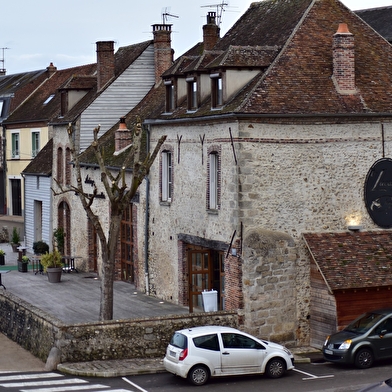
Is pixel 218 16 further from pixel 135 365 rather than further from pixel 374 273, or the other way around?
pixel 135 365

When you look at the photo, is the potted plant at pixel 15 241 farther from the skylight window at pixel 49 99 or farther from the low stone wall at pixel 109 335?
the low stone wall at pixel 109 335

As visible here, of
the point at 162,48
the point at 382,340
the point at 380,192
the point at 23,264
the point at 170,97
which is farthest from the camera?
the point at 162,48

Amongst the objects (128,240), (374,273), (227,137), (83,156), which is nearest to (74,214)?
(83,156)

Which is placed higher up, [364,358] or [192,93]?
[192,93]

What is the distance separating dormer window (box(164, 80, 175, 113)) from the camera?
30422 millimetres

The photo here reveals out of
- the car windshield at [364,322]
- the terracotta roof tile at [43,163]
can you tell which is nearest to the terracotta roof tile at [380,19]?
the terracotta roof tile at [43,163]

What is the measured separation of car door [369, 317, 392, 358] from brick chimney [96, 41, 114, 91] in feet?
67.2

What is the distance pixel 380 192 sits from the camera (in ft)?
87.1

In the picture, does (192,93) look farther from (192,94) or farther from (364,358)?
(364,358)

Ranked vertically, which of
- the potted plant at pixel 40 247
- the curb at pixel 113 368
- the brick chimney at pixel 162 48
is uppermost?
the brick chimney at pixel 162 48

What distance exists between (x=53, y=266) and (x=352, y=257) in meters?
14.1

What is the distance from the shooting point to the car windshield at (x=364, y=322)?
2306cm

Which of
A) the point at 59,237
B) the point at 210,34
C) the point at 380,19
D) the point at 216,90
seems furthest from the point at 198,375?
the point at 380,19

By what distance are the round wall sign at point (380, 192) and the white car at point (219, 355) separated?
20.9ft
